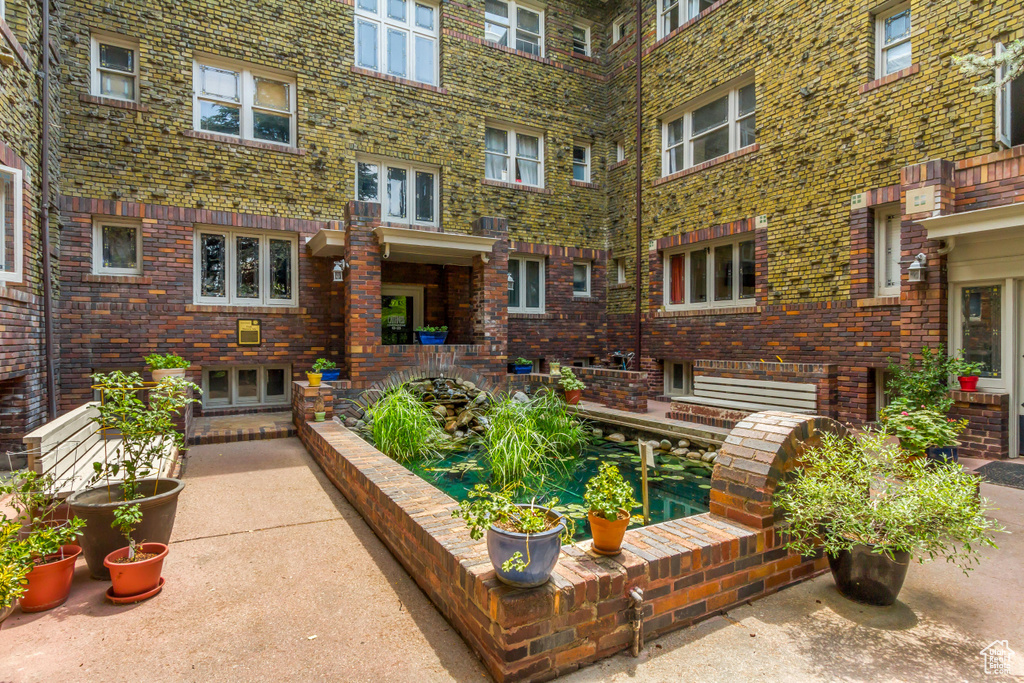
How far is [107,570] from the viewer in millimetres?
3207

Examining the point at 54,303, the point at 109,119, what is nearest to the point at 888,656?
the point at 54,303

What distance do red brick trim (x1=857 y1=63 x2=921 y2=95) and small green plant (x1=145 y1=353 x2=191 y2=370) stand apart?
36.4ft

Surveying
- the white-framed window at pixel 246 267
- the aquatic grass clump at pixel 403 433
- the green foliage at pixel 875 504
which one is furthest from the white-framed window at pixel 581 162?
the green foliage at pixel 875 504

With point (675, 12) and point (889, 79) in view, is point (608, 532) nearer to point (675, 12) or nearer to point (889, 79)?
point (889, 79)

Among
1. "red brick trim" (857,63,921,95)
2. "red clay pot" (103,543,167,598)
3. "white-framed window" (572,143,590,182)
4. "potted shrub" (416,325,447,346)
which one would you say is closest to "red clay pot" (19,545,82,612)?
"red clay pot" (103,543,167,598)

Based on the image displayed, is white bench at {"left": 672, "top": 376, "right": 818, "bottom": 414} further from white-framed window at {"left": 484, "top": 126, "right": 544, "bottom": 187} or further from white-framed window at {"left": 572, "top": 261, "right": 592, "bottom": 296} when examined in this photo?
white-framed window at {"left": 484, "top": 126, "right": 544, "bottom": 187}

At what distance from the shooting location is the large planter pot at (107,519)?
3105 millimetres

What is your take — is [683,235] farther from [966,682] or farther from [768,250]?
[966,682]

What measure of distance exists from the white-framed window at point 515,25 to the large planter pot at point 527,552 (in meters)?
11.9

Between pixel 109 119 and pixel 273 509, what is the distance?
7.41 metres

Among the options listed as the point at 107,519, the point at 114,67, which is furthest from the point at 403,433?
the point at 114,67

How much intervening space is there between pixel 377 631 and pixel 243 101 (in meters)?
9.64

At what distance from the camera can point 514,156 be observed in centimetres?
1188

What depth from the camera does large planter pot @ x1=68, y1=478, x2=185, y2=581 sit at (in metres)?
3.11
